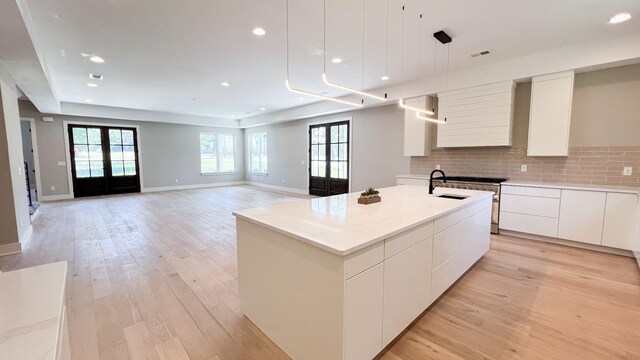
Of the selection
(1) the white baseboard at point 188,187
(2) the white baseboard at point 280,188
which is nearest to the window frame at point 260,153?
(2) the white baseboard at point 280,188

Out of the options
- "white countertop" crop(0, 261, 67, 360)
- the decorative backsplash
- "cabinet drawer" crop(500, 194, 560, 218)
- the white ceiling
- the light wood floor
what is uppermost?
the white ceiling

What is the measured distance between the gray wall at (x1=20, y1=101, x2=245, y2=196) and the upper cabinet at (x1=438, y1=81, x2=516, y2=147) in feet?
28.2

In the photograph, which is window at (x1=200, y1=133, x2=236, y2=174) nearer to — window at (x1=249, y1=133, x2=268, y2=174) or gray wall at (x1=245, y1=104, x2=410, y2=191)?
window at (x1=249, y1=133, x2=268, y2=174)

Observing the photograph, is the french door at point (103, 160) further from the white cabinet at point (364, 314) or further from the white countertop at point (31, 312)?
the white cabinet at point (364, 314)

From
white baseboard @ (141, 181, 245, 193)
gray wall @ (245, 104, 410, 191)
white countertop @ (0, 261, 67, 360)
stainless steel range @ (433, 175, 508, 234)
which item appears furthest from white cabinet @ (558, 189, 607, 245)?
white baseboard @ (141, 181, 245, 193)

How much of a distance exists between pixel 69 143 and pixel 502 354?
10.6 metres

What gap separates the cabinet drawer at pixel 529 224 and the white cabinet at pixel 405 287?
2977 millimetres

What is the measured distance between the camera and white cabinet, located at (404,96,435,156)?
5281 millimetres

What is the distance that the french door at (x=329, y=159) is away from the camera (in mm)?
7422

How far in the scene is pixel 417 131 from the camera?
5.37m

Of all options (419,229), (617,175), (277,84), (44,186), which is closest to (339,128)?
(277,84)

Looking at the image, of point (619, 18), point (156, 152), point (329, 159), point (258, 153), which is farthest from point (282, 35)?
point (156, 152)

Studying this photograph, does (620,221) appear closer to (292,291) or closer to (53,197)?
(292,291)

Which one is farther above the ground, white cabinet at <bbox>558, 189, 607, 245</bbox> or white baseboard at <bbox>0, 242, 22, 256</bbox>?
white cabinet at <bbox>558, 189, 607, 245</bbox>
